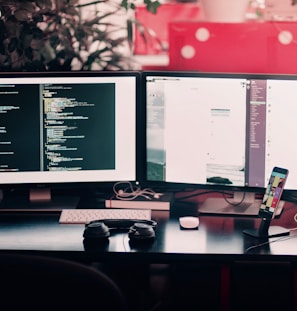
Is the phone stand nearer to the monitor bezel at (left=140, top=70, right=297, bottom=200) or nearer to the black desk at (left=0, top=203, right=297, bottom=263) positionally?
the black desk at (left=0, top=203, right=297, bottom=263)

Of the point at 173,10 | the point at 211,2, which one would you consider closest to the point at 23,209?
the point at 211,2

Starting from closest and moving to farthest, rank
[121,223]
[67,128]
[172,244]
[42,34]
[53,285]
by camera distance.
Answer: [53,285]
[172,244]
[121,223]
[67,128]
[42,34]

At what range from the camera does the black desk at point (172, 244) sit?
178 centimetres

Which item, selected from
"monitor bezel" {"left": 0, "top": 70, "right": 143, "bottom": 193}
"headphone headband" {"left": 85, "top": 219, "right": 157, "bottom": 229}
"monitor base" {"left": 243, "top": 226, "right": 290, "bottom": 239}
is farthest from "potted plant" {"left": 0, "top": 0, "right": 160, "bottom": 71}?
"monitor base" {"left": 243, "top": 226, "right": 290, "bottom": 239}

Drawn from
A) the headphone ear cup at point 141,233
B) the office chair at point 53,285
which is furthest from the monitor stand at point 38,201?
the office chair at point 53,285

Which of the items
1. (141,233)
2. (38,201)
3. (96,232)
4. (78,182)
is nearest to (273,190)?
(141,233)

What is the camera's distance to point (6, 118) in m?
2.19

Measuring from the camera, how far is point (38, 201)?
7.44 ft

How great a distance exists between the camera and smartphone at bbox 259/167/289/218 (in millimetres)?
1912

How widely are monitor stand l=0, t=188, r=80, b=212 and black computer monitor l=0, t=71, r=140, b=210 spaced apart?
5 cm

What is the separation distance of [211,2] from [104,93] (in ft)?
2.37

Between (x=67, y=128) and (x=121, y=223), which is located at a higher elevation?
(x=67, y=128)

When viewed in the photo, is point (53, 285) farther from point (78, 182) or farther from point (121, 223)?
point (78, 182)

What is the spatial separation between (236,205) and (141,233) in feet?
1.57
